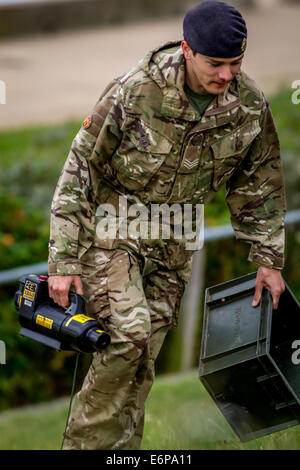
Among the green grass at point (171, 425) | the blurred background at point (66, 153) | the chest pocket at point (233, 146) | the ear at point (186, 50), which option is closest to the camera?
the ear at point (186, 50)

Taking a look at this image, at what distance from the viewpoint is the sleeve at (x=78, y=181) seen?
3848 millimetres

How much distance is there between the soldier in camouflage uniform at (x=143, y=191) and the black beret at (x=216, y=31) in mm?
55

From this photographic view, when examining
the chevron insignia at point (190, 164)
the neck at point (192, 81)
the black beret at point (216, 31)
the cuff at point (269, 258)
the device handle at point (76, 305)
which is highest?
the black beret at point (216, 31)

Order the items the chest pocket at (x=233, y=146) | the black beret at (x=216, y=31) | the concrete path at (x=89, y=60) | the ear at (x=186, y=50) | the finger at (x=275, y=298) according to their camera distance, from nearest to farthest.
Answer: the black beret at (x=216, y=31) → the ear at (x=186, y=50) → the chest pocket at (x=233, y=146) → the finger at (x=275, y=298) → the concrete path at (x=89, y=60)

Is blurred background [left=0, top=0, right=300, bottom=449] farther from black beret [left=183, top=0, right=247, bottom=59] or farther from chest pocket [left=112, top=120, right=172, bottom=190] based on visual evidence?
black beret [left=183, top=0, right=247, bottom=59]

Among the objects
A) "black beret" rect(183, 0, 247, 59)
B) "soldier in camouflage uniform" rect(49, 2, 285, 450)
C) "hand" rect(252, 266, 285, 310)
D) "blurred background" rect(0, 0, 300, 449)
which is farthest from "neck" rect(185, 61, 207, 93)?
"blurred background" rect(0, 0, 300, 449)

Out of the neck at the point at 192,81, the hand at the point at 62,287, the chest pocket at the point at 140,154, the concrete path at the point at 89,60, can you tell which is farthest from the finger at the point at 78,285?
the concrete path at the point at 89,60

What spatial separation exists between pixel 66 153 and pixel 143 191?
→ 5.67 meters

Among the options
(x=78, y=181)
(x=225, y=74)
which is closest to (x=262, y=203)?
(x=225, y=74)

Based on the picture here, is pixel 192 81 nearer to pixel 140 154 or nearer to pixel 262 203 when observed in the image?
pixel 140 154

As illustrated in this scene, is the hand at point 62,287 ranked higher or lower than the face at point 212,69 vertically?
lower

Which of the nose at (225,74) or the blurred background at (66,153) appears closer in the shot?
the nose at (225,74)

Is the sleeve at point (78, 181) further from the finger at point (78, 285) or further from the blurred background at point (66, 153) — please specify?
the blurred background at point (66, 153)
